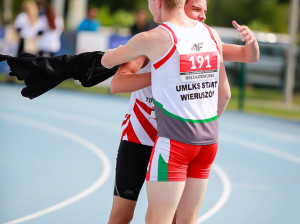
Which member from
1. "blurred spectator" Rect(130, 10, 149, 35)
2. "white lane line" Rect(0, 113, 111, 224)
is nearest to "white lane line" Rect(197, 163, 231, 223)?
"white lane line" Rect(0, 113, 111, 224)

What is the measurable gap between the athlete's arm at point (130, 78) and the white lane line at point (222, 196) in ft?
9.92

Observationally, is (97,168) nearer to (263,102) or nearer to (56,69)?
(56,69)

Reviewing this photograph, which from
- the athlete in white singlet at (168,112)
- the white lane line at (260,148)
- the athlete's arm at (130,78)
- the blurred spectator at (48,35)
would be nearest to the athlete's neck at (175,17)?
the athlete in white singlet at (168,112)

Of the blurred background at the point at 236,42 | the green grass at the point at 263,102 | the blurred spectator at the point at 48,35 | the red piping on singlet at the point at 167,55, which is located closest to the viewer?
the red piping on singlet at the point at 167,55

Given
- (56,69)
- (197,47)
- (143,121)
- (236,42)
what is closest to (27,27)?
(236,42)

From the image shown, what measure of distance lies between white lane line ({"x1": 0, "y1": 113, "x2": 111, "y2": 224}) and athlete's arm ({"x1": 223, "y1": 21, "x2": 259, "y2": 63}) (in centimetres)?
307

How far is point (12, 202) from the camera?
693 centimetres

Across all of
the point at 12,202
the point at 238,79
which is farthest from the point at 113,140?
the point at 238,79

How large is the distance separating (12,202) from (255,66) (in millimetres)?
12595

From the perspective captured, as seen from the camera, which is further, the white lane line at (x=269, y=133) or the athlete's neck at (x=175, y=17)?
the white lane line at (x=269, y=133)

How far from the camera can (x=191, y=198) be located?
13.1 ft

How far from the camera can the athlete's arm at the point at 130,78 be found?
12.9 ft

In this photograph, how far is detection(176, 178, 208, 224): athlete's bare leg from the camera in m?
3.99

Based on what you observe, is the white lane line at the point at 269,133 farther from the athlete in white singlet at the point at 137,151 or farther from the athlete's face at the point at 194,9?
the athlete's face at the point at 194,9
